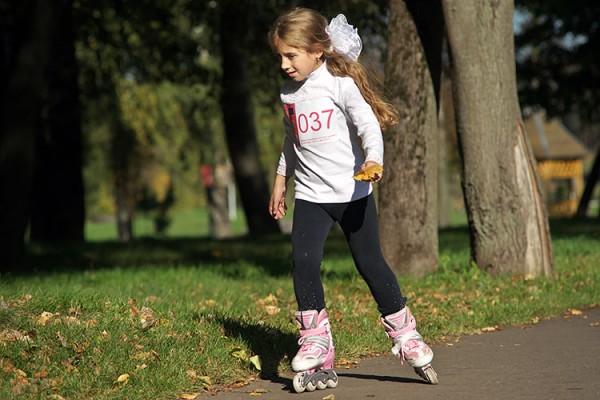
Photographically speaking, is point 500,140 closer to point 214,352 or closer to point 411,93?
point 411,93

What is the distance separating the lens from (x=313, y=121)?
5406 millimetres

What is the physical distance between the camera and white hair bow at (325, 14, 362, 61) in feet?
17.9

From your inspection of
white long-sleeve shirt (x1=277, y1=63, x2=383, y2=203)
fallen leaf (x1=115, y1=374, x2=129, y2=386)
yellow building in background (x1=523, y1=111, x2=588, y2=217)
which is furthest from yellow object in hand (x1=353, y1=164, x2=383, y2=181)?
yellow building in background (x1=523, y1=111, x2=588, y2=217)

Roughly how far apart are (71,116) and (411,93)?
10434 mm

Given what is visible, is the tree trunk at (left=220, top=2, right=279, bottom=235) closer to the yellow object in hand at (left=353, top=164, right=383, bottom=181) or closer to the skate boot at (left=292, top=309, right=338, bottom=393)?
the skate boot at (left=292, top=309, right=338, bottom=393)

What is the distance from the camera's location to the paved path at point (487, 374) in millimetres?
5242

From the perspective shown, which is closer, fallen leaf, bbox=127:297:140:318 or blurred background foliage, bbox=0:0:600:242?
fallen leaf, bbox=127:297:140:318

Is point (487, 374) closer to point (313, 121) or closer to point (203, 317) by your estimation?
point (313, 121)

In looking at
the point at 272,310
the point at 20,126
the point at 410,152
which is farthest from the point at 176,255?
the point at 272,310

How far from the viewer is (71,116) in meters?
18.7

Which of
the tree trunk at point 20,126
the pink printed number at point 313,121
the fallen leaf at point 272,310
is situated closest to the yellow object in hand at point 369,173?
the pink printed number at point 313,121

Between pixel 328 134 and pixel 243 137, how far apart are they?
A: 14.2 meters

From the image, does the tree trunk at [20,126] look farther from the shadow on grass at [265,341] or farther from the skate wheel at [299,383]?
the skate wheel at [299,383]

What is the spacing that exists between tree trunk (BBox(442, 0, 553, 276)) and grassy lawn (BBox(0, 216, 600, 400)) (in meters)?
0.36
